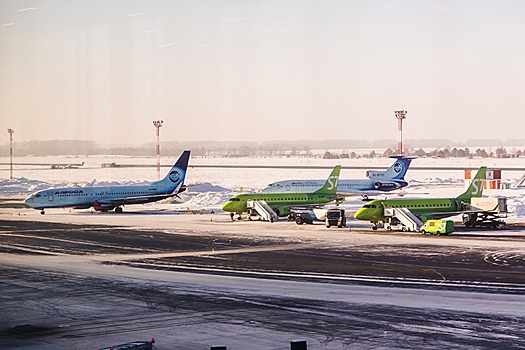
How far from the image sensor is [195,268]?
44.5 meters

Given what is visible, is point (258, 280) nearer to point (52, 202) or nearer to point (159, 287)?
point (159, 287)

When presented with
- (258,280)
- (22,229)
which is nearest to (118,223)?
(22,229)

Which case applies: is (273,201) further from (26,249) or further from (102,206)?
(26,249)

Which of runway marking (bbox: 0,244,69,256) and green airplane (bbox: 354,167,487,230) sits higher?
green airplane (bbox: 354,167,487,230)

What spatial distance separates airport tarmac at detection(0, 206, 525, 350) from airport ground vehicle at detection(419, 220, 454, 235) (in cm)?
113

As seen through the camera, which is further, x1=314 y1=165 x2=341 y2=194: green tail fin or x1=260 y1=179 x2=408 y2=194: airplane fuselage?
x1=260 y1=179 x2=408 y2=194: airplane fuselage

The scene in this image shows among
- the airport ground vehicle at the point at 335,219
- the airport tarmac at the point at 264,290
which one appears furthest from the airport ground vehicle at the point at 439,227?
the airport ground vehicle at the point at 335,219

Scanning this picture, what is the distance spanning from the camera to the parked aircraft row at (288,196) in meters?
70.9

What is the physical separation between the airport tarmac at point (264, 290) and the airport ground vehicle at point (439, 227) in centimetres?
113

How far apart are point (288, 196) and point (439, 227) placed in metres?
22.8

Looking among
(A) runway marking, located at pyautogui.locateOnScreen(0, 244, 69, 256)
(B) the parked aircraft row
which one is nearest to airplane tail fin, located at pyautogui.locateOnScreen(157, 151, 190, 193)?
(B) the parked aircraft row

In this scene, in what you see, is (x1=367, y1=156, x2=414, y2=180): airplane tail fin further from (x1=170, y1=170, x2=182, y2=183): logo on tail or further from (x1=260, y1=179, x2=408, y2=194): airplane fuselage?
(x1=170, y1=170, x2=182, y2=183): logo on tail

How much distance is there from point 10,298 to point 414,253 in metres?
26.8

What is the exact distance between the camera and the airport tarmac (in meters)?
26.6
